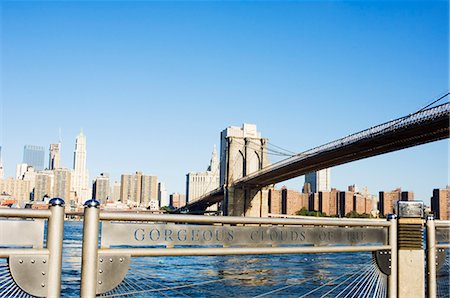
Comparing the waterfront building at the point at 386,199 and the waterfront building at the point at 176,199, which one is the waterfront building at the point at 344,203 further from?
the waterfront building at the point at 176,199

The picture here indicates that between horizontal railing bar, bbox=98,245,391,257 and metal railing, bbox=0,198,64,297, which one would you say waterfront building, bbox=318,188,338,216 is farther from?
metal railing, bbox=0,198,64,297

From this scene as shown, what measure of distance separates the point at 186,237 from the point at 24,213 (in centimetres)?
87

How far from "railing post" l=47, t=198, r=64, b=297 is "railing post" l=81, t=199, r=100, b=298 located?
11 cm

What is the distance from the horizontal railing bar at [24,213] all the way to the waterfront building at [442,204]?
65.6 metres

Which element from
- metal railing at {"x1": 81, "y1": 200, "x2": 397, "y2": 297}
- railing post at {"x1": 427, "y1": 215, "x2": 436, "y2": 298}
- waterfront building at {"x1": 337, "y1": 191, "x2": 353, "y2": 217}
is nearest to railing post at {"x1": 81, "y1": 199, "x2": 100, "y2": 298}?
metal railing at {"x1": 81, "y1": 200, "x2": 397, "y2": 297}

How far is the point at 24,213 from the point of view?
Answer: 2.67m

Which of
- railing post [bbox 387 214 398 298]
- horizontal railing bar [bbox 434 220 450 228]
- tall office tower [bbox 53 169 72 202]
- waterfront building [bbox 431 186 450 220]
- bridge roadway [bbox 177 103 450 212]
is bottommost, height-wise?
railing post [bbox 387 214 398 298]

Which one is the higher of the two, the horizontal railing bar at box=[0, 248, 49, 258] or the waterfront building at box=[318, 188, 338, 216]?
the waterfront building at box=[318, 188, 338, 216]

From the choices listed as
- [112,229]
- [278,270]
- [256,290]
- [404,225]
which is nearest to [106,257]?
[112,229]

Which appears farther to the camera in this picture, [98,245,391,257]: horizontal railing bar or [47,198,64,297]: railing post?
[98,245,391,257]: horizontal railing bar

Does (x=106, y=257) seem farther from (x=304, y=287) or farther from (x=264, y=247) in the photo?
(x=304, y=287)

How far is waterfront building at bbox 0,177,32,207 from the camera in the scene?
172 meters

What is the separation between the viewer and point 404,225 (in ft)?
13.9

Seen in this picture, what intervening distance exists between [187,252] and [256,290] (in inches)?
575
